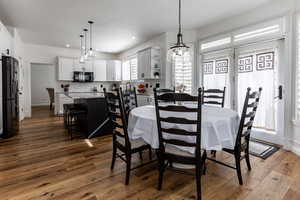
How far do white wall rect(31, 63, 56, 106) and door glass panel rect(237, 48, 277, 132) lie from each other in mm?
9565

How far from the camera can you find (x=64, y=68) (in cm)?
668

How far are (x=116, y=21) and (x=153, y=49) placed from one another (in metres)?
1.40

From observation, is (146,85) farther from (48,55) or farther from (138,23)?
(48,55)

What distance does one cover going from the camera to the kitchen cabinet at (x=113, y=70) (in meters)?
7.55

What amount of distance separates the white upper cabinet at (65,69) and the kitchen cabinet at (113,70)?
58.7 inches

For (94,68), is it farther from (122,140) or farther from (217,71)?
(122,140)

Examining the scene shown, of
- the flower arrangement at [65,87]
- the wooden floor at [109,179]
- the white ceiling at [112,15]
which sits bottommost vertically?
the wooden floor at [109,179]

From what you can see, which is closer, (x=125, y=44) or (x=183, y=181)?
(x=183, y=181)

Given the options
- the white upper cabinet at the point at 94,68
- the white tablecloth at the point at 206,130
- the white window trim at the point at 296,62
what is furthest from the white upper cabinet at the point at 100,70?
the white window trim at the point at 296,62

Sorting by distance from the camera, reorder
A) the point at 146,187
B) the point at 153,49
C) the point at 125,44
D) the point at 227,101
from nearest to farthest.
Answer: the point at 146,187, the point at 227,101, the point at 153,49, the point at 125,44

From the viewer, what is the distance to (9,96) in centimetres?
351

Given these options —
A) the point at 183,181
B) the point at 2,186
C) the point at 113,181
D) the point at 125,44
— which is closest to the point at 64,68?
the point at 125,44

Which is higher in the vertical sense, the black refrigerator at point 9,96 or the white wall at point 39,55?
the white wall at point 39,55

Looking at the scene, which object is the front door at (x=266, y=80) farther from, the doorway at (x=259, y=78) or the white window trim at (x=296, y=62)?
the white window trim at (x=296, y=62)
